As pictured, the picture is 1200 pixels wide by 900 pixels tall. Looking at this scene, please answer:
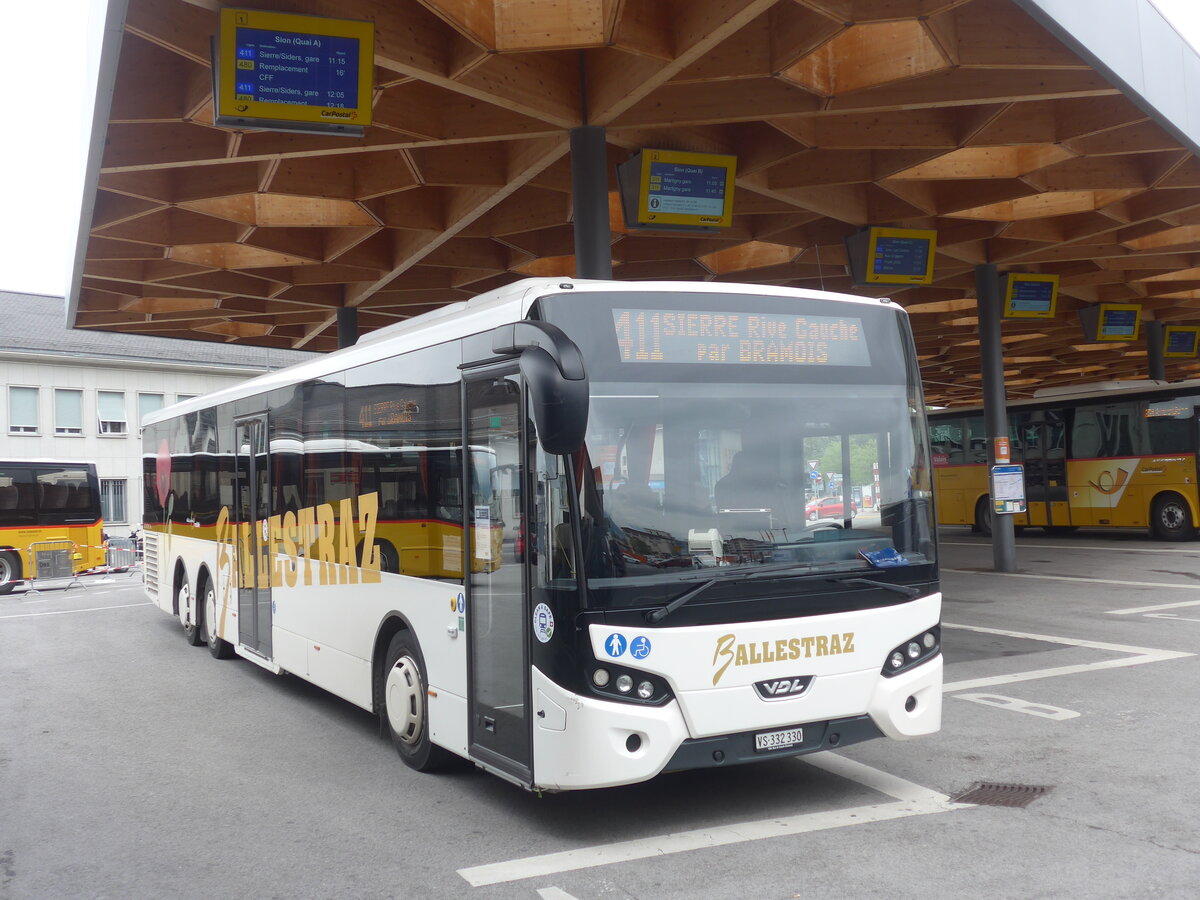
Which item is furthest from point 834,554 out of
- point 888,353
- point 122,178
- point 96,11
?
point 122,178

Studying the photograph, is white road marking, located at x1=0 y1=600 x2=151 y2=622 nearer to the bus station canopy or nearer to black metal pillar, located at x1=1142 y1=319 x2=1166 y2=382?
the bus station canopy

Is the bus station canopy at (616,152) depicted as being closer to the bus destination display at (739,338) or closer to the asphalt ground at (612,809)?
the bus destination display at (739,338)

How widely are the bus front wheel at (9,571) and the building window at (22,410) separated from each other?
19.7 metres

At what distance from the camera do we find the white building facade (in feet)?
141

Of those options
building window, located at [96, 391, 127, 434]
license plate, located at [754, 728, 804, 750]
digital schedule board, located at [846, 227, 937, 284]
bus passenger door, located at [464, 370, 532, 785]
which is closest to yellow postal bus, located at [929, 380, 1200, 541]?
digital schedule board, located at [846, 227, 937, 284]

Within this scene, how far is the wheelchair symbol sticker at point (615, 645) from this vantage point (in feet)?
17.3

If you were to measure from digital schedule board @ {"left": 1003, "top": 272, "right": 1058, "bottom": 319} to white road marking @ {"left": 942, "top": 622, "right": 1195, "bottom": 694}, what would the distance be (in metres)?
9.82

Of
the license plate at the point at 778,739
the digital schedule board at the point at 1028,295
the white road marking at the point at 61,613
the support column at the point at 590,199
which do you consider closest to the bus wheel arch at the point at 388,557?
the license plate at the point at 778,739

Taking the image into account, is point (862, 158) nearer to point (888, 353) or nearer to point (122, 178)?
point (888, 353)

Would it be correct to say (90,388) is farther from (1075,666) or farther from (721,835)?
(721,835)

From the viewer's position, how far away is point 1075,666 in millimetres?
9984

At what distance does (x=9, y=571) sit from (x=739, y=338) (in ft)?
80.3

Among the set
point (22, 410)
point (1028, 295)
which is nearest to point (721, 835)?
point (1028, 295)

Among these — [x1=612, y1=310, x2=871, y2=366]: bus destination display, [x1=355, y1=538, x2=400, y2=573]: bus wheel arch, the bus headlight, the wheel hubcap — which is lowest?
the wheel hubcap
